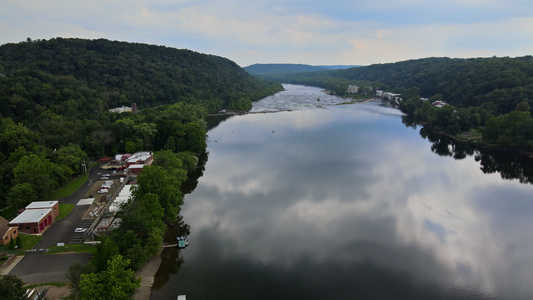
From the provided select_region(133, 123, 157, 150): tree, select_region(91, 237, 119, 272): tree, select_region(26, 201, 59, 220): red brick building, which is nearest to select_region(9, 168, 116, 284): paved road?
select_region(26, 201, 59, 220): red brick building

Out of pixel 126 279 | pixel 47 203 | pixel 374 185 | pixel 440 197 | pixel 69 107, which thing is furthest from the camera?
pixel 69 107

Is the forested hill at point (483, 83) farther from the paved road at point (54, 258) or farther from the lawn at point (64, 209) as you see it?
the lawn at point (64, 209)

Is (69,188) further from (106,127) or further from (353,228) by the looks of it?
(353,228)

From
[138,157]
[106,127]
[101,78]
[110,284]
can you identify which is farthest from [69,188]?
[101,78]

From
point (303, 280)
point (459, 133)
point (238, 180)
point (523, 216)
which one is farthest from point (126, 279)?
point (459, 133)

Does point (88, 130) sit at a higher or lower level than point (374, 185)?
higher

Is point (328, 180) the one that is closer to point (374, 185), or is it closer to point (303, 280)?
point (374, 185)

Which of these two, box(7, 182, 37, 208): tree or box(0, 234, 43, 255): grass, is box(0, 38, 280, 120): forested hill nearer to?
box(7, 182, 37, 208): tree
